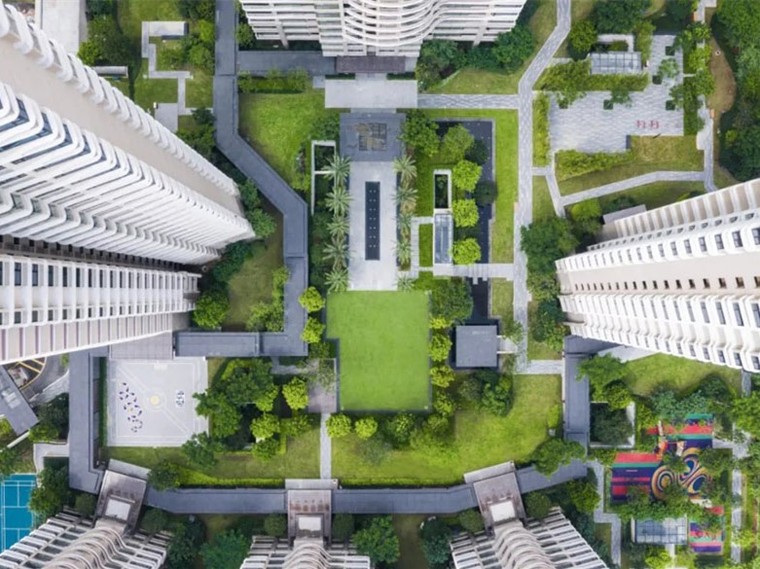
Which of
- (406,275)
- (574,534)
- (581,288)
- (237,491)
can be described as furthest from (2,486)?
(581,288)

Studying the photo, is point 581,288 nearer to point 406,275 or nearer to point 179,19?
point 406,275

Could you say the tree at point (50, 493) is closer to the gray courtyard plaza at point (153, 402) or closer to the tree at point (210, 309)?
the gray courtyard plaza at point (153, 402)

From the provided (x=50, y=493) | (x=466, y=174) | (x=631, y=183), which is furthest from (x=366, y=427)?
(x=631, y=183)

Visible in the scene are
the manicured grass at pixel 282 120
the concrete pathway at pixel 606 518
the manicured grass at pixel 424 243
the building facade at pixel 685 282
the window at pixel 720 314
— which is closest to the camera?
the building facade at pixel 685 282

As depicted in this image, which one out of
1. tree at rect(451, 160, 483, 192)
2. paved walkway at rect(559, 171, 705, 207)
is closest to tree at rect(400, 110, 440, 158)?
tree at rect(451, 160, 483, 192)

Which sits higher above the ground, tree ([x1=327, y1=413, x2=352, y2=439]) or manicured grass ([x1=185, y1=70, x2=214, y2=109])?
manicured grass ([x1=185, y1=70, x2=214, y2=109])

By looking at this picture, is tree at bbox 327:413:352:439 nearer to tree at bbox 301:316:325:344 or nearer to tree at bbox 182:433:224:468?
A: tree at bbox 301:316:325:344

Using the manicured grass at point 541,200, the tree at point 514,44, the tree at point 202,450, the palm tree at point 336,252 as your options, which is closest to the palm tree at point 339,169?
the palm tree at point 336,252
